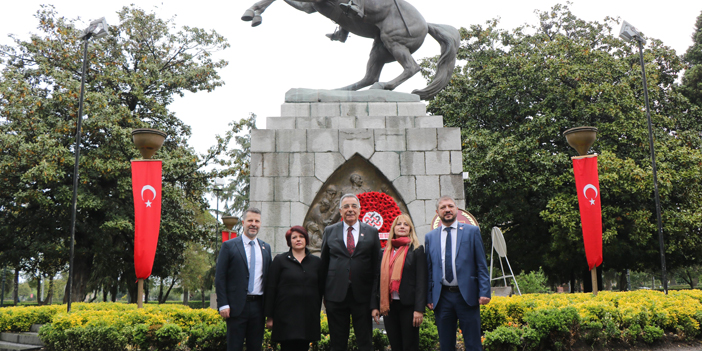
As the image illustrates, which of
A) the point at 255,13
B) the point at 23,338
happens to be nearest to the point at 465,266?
the point at 255,13

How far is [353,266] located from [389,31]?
5.20 m

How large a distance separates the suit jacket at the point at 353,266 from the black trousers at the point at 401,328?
211mm

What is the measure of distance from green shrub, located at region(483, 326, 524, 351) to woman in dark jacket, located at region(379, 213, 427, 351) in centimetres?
168

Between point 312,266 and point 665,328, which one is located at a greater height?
point 312,266

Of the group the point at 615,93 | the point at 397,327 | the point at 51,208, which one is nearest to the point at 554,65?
the point at 615,93

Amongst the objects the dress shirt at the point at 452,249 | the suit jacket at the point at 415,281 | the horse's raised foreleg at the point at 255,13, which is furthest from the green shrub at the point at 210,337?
the horse's raised foreleg at the point at 255,13

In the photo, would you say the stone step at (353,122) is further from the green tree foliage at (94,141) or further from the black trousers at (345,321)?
the green tree foliage at (94,141)

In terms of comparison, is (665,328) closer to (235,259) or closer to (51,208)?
(235,259)

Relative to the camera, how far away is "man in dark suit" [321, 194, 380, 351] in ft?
14.3

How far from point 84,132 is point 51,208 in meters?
2.78

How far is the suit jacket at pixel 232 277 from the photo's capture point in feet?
14.7

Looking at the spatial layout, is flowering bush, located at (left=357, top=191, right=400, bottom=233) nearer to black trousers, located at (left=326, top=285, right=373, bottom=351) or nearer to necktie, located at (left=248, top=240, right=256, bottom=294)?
necktie, located at (left=248, top=240, right=256, bottom=294)

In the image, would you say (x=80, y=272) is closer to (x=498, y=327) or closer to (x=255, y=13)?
(x=255, y=13)

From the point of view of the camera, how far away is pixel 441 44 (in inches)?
353
